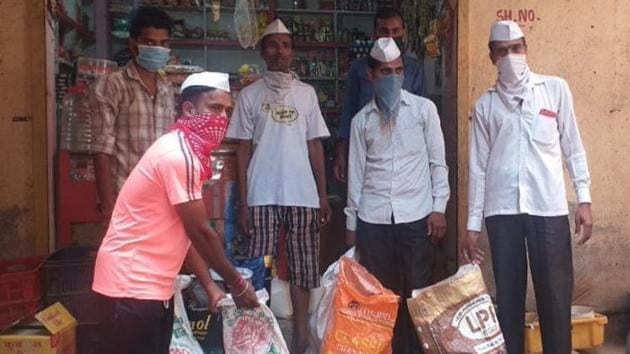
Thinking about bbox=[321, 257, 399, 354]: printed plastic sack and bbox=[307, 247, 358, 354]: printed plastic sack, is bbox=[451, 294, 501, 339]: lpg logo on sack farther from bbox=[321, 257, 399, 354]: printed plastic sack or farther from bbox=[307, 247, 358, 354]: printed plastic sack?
bbox=[307, 247, 358, 354]: printed plastic sack

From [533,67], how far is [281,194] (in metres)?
1.73

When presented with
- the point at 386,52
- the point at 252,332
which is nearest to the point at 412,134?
the point at 386,52

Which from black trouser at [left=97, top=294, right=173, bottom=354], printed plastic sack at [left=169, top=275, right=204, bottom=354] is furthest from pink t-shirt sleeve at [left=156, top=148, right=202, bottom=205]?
printed plastic sack at [left=169, top=275, right=204, bottom=354]

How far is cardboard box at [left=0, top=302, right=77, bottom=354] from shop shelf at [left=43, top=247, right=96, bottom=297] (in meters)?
0.26

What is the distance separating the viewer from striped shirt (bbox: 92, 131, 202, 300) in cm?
228

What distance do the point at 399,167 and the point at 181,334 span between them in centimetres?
139

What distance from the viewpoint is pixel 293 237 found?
12.6ft

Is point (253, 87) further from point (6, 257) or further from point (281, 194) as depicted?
point (6, 257)

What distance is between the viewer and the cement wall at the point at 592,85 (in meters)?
4.10

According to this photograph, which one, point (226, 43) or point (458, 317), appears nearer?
point (458, 317)

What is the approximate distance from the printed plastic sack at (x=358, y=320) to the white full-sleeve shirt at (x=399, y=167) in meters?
0.43

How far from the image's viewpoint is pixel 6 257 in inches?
154

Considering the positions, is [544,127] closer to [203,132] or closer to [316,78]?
[203,132]

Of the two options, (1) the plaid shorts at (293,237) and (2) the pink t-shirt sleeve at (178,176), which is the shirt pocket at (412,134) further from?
(2) the pink t-shirt sleeve at (178,176)
